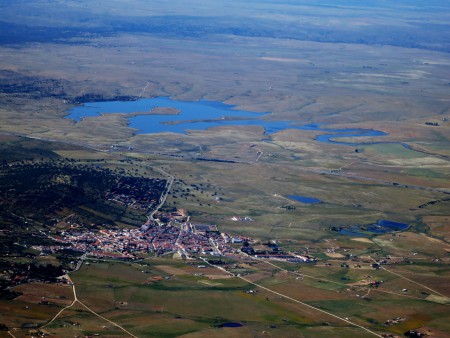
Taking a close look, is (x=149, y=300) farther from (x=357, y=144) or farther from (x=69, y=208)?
(x=357, y=144)

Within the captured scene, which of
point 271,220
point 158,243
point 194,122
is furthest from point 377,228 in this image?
point 194,122

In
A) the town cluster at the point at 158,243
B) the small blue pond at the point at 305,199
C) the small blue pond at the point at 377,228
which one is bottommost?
the small blue pond at the point at 305,199

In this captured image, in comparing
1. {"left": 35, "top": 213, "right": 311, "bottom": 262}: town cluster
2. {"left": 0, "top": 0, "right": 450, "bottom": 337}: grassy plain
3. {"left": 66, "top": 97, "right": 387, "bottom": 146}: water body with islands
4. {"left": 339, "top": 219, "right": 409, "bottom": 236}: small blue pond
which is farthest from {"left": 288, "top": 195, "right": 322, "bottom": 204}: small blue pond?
{"left": 66, "top": 97, "right": 387, "bottom": 146}: water body with islands

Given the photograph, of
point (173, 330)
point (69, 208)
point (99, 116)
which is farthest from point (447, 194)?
point (99, 116)

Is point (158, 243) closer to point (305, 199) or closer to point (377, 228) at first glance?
point (377, 228)

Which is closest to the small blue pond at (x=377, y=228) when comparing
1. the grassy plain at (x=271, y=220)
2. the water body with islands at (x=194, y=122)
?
the grassy plain at (x=271, y=220)

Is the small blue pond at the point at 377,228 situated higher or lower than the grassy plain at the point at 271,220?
lower

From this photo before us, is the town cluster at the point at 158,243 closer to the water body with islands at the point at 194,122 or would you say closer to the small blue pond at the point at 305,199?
the small blue pond at the point at 305,199

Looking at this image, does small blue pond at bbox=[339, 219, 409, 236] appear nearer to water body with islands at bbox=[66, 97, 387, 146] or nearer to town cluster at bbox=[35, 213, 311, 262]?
town cluster at bbox=[35, 213, 311, 262]
